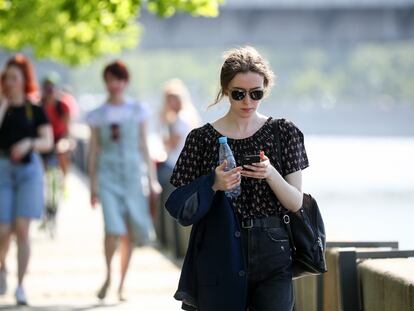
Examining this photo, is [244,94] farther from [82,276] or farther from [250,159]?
[82,276]

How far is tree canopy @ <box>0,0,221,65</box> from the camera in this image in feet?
33.0

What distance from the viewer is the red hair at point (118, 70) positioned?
1109 cm

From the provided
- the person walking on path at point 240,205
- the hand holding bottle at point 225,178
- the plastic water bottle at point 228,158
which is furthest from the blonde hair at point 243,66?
the hand holding bottle at point 225,178

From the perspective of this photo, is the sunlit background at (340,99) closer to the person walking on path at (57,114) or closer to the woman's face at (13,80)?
the person walking on path at (57,114)

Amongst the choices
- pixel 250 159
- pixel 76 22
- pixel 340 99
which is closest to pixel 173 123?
pixel 76 22

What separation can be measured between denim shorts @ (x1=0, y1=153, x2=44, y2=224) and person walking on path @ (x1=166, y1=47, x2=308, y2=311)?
5.01 metres

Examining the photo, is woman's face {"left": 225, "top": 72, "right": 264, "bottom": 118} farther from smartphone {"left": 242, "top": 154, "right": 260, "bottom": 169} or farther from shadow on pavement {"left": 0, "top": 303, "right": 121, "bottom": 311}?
shadow on pavement {"left": 0, "top": 303, "right": 121, "bottom": 311}

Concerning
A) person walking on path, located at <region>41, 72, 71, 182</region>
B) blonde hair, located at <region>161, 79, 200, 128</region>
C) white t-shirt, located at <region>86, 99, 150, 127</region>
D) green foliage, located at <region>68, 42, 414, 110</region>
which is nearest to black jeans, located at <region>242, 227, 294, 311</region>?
white t-shirt, located at <region>86, 99, 150, 127</region>

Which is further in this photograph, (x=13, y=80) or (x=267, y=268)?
(x=13, y=80)

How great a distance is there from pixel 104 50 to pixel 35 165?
14953 millimetres

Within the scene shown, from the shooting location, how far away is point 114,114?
11.2 metres

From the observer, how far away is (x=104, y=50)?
25.9 meters

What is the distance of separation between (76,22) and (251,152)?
Result: 5324mm

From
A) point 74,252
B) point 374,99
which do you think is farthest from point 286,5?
point 374,99
